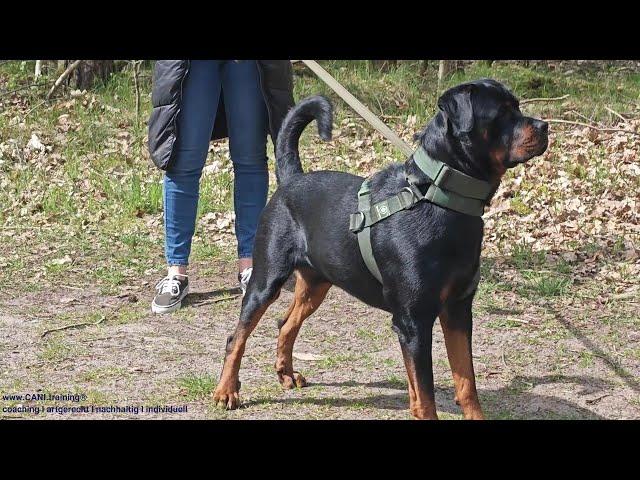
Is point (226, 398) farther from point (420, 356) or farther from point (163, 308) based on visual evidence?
point (163, 308)

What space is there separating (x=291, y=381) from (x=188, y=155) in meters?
1.72

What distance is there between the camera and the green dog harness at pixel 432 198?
11.9 feet

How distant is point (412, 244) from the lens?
3.68 metres

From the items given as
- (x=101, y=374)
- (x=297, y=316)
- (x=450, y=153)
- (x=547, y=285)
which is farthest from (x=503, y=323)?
(x=101, y=374)

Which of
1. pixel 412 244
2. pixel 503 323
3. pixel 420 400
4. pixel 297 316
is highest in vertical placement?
pixel 412 244

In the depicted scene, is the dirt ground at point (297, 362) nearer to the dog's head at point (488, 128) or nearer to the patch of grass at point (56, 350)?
the patch of grass at point (56, 350)

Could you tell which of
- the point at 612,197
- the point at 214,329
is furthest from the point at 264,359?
the point at 612,197

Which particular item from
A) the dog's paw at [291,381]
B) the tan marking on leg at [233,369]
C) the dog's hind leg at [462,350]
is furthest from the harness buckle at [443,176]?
the dog's paw at [291,381]

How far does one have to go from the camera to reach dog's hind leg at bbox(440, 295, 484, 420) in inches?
151

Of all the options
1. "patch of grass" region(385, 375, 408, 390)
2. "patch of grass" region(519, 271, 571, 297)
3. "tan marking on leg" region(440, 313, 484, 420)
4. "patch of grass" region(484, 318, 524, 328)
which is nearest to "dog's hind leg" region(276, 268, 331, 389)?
"patch of grass" region(385, 375, 408, 390)

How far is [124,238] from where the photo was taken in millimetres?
7160

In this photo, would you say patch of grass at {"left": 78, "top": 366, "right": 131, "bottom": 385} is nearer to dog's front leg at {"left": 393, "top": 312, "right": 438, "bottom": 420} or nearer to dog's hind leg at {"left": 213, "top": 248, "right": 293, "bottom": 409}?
dog's hind leg at {"left": 213, "top": 248, "right": 293, "bottom": 409}

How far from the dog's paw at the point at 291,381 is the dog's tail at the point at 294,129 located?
93cm

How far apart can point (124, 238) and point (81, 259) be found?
0.42 metres
